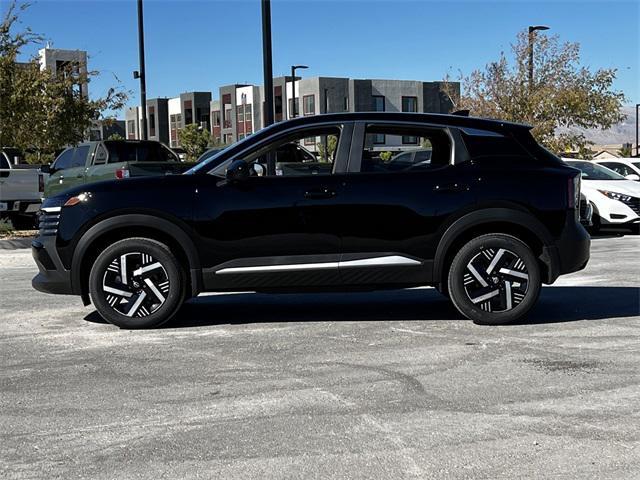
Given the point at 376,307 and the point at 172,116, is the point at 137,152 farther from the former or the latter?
the point at 172,116

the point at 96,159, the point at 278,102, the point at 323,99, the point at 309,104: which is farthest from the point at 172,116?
the point at 96,159

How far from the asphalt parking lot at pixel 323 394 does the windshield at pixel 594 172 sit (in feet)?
33.0

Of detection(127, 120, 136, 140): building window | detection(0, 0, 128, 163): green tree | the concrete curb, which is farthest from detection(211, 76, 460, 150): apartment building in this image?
the concrete curb

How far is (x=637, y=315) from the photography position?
7629 mm

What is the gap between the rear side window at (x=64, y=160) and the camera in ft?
65.8

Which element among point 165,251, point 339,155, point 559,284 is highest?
point 339,155

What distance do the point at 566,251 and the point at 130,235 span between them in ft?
12.3

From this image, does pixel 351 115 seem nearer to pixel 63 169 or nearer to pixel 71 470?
pixel 71 470

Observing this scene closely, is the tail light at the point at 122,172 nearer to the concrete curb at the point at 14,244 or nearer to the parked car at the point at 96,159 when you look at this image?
the parked car at the point at 96,159

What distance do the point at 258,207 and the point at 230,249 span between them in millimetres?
421

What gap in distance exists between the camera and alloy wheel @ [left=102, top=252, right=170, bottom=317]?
23.1ft

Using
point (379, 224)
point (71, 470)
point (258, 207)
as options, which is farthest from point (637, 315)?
point (71, 470)

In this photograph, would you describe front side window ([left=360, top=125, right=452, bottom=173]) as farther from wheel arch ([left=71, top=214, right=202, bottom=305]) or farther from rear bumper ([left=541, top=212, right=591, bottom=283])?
wheel arch ([left=71, top=214, right=202, bottom=305])

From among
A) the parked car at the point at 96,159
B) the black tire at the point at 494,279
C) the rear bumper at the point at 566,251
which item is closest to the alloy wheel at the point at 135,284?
the black tire at the point at 494,279
